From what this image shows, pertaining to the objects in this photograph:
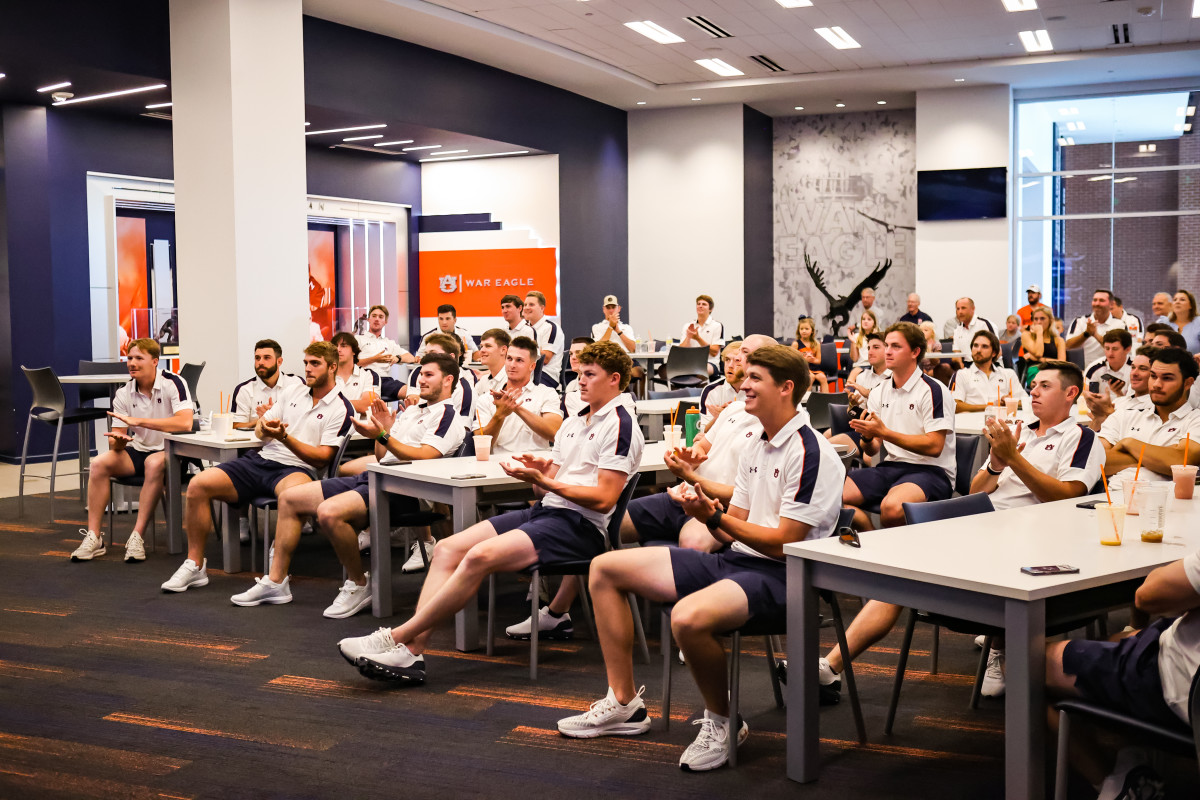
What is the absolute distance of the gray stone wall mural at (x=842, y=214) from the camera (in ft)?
53.1

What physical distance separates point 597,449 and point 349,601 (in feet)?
5.83

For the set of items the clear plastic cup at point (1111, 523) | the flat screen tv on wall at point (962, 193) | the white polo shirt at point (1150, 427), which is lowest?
the clear plastic cup at point (1111, 523)

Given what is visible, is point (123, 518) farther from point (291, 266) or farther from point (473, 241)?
point (473, 241)

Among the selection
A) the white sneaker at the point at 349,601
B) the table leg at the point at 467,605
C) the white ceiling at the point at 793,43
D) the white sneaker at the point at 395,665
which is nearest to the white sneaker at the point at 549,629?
the table leg at the point at 467,605

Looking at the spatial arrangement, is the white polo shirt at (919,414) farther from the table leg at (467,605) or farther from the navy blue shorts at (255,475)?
the navy blue shorts at (255,475)

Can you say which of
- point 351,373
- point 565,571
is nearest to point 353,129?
point 351,373

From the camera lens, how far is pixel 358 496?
17.3ft

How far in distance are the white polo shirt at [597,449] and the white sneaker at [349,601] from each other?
1.40m

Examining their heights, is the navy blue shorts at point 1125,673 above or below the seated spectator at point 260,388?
below

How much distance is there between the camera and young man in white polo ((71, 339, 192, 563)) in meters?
6.48

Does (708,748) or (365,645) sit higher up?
(365,645)

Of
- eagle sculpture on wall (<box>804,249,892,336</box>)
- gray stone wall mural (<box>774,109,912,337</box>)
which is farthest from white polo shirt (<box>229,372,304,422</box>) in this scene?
gray stone wall mural (<box>774,109,912,337</box>)

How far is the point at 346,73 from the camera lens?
34.7 ft

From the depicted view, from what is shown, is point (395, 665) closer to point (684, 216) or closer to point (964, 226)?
point (684, 216)
